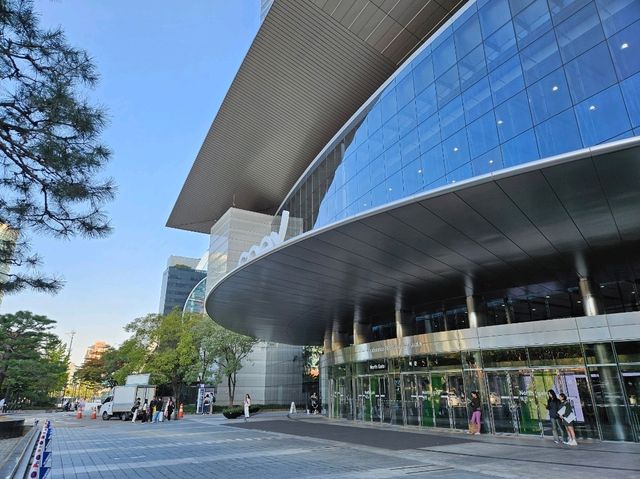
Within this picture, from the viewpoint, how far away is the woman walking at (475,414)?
52.1 feet

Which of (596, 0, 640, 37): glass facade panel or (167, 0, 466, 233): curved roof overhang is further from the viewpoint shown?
(167, 0, 466, 233): curved roof overhang

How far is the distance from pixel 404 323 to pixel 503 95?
1389 cm

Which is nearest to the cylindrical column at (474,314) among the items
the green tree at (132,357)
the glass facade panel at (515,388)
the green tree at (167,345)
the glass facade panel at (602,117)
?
the glass facade panel at (515,388)

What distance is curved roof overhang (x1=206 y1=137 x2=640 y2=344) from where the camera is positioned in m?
9.92

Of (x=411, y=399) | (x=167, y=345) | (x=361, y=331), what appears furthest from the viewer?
(x=167, y=345)

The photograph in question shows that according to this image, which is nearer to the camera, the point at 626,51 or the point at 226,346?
the point at 626,51

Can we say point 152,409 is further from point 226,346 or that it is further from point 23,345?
point 23,345

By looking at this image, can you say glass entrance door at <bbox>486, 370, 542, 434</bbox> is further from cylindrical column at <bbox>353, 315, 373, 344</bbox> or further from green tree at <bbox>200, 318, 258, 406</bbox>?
green tree at <bbox>200, 318, 258, 406</bbox>

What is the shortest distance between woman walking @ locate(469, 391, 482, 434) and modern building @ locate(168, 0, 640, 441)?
43 centimetres

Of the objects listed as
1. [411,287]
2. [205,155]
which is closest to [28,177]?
[411,287]

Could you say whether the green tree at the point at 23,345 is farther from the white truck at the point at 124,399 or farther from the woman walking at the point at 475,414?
the woman walking at the point at 475,414

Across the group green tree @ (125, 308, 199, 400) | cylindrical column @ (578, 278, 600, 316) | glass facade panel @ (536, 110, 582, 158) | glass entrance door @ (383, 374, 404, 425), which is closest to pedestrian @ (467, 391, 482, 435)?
glass entrance door @ (383, 374, 404, 425)

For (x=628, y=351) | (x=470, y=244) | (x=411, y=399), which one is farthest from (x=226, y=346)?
(x=628, y=351)

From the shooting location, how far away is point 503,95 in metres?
13.5
